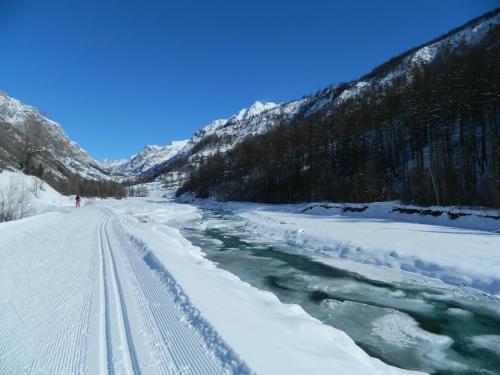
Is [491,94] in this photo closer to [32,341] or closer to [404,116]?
[404,116]

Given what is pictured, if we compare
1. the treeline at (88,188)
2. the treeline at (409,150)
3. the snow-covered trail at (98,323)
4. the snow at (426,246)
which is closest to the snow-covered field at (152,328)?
the snow-covered trail at (98,323)

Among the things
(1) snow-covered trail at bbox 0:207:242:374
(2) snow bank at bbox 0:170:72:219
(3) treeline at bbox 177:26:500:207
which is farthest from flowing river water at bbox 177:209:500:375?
(2) snow bank at bbox 0:170:72:219

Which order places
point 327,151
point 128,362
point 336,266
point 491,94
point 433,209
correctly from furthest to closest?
point 327,151 → point 491,94 → point 433,209 → point 336,266 → point 128,362

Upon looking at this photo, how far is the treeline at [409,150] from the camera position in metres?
28.9

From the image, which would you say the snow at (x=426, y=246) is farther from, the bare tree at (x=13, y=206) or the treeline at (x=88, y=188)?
the treeline at (x=88, y=188)

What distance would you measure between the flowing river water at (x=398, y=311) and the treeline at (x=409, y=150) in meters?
16.2

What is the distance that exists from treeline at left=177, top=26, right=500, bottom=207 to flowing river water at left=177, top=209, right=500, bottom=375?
53.2 feet

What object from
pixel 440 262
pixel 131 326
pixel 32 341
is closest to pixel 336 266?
pixel 440 262

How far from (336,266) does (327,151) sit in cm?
5035

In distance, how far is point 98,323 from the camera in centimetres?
510

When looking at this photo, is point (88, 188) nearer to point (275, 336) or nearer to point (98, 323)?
point (98, 323)

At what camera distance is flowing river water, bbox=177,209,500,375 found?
5.46 meters

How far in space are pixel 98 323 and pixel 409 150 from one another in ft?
175

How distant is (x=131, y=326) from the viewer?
495 centimetres
